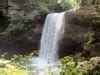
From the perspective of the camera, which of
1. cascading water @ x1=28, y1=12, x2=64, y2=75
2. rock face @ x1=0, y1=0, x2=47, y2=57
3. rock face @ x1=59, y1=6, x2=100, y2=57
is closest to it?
rock face @ x1=59, y1=6, x2=100, y2=57

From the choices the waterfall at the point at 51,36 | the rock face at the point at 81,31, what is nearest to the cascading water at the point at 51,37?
the waterfall at the point at 51,36

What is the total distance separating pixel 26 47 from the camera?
1967 cm

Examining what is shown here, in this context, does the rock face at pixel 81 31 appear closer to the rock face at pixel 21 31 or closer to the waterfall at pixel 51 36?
the waterfall at pixel 51 36

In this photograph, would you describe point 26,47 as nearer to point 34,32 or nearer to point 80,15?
point 34,32

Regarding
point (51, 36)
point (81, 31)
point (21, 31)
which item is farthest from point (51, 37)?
point (81, 31)

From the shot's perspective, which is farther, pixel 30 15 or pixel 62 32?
pixel 30 15

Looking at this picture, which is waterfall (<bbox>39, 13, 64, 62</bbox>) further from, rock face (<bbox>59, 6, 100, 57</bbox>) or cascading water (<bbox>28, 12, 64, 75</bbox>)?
rock face (<bbox>59, 6, 100, 57</bbox>)

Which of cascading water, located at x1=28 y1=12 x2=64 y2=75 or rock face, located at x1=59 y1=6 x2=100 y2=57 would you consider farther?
cascading water, located at x1=28 y1=12 x2=64 y2=75

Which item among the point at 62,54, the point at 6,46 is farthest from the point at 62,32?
the point at 6,46

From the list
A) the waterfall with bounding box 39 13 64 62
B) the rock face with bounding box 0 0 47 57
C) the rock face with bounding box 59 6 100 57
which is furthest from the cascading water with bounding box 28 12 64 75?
the rock face with bounding box 59 6 100 57

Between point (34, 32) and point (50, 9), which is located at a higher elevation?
point (50, 9)

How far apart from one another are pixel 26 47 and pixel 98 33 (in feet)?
17.5

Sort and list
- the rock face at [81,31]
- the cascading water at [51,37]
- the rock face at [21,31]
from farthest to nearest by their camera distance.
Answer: the rock face at [21,31] < the cascading water at [51,37] < the rock face at [81,31]

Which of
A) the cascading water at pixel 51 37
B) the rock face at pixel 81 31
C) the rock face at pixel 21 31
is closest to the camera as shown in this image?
the rock face at pixel 81 31
